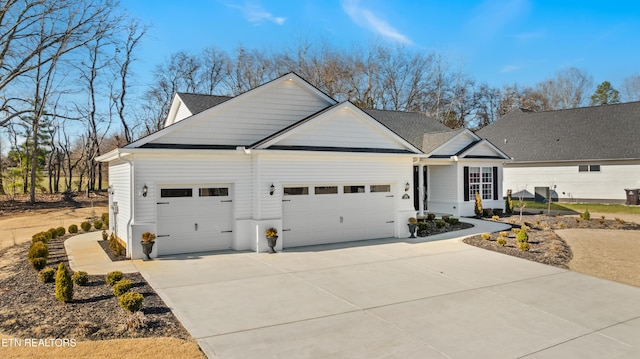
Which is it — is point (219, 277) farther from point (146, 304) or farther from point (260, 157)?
point (260, 157)

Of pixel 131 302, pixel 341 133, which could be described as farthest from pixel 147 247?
pixel 341 133

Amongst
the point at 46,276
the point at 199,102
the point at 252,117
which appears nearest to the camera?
the point at 46,276

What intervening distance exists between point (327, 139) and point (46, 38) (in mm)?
23529

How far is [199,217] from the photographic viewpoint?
43.8ft

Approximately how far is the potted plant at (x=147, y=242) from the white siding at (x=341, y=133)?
4.78 meters

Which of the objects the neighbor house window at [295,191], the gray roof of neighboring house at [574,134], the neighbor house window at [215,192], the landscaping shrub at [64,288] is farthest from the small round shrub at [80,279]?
the gray roof of neighboring house at [574,134]

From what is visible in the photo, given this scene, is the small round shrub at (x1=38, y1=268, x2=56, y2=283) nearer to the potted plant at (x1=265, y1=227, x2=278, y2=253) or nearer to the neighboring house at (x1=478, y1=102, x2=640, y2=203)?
the potted plant at (x1=265, y1=227, x2=278, y2=253)

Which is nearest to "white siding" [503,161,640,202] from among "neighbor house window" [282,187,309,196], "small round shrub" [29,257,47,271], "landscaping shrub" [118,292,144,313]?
"neighbor house window" [282,187,309,196]

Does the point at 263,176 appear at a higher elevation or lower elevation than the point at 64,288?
higher

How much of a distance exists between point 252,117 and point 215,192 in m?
2.83

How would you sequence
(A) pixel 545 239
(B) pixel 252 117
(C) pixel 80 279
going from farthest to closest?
(A) pixel 545 239
(B) pixel 252 117
(C) pixel 80 279

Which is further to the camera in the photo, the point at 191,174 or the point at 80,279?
the point at 191,174

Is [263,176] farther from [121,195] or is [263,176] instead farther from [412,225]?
[412,225]

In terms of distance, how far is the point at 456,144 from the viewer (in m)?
22.0
